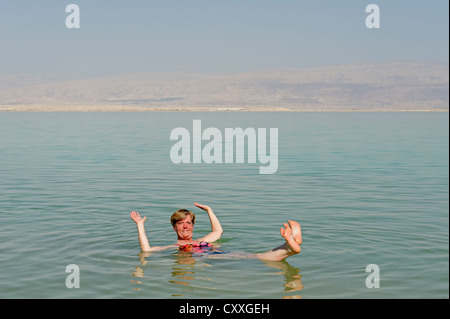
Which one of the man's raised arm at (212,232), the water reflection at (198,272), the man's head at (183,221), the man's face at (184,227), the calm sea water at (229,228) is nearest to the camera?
the water reflection at (198,272)

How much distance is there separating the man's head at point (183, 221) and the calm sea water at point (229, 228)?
1.24ft

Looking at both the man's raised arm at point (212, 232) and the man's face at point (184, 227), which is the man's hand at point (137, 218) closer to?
the man's face at point (184, 227)

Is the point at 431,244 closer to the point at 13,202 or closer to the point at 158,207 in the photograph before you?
the point at 158,207

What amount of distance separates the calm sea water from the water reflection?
3 centimetres

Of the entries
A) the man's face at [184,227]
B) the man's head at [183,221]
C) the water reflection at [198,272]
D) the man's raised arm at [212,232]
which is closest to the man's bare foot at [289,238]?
the water reflection at [198,272]

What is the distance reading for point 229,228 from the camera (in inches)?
547

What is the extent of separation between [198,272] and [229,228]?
12.1 ft

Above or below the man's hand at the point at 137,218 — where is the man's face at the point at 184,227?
below

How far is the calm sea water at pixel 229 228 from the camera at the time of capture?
9.60 metres

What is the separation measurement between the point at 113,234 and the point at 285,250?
173 inches

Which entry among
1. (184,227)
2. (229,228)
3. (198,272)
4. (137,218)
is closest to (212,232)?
(184,227)

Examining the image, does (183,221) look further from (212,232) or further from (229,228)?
(229,228)

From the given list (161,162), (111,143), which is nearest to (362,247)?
(161,162)

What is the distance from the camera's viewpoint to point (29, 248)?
11805 mm
